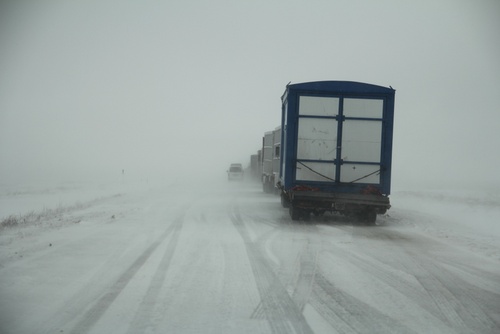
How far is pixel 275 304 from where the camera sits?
5570 millimetres

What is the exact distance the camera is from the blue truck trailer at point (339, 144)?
13.2 metres

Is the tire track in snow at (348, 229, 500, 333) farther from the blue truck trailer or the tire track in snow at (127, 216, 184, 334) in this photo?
the blue truck trailer

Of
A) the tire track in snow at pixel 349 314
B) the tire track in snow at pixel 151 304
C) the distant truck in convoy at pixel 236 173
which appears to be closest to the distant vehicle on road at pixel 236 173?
the distant truck in convoy at pixel 236 173

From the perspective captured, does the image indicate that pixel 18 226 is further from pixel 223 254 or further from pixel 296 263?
pixel 296 263

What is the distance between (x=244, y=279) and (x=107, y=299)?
2.02m

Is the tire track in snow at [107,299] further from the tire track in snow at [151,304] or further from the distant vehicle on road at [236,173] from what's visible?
the distant vehicle on road at [236,173]

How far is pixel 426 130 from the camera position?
136m

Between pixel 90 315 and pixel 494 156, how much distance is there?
113 meters

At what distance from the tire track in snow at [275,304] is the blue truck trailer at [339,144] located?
5.59 meters

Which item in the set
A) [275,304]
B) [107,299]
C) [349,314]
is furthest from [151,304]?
[349,314]

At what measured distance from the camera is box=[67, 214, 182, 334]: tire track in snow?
476 cm

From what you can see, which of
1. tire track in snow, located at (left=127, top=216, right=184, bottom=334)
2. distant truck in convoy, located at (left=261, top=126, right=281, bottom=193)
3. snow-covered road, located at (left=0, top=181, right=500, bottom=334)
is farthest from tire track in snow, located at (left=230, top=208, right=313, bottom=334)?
distant truck in convoy, located at (left=261, top=126, right=281, bottom=193)

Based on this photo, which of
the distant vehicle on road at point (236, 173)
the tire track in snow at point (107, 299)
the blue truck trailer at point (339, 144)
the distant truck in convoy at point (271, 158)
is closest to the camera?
the tire track in snow at point (107, 299)

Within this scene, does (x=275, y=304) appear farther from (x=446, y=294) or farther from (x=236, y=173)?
(x=236, y=173)
